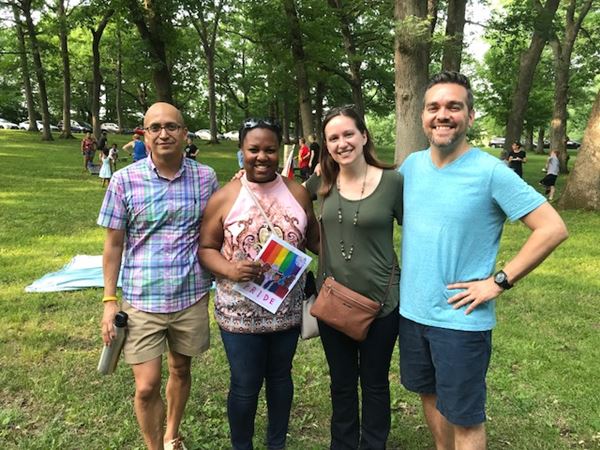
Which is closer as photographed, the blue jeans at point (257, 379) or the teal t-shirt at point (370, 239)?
the teal t-shirt at point (370, 239)

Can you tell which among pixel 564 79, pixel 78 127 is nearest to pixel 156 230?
pixel 564 79

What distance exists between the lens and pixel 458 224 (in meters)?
2.20

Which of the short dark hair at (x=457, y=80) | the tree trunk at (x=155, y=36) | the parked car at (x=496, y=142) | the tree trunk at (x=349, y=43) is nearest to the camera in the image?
the short dark hair at (x=457, y=80)

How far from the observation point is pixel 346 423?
111 inches

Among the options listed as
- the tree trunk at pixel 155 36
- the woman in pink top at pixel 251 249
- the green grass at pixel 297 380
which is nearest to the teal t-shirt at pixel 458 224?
the woman in pink top at pixel 251 249

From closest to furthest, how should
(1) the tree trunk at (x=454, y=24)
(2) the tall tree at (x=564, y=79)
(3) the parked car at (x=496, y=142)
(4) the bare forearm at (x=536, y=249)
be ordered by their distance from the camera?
(4) the bare forearm at (x=536, y=249), (1) the tree trunk at (x=454, y=24), (2) the tall tree at (x=564, y=79), (3) the parked car at (x=496, y=142)

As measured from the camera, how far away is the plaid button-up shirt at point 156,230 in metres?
2.56

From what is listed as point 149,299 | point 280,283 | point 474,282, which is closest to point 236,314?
point 280,283

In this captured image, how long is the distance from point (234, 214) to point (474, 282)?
1.21 meters

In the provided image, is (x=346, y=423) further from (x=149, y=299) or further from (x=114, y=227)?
(x=114, y=227)

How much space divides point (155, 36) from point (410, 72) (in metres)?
8.04

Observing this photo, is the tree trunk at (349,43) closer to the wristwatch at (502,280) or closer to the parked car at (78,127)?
the wristwatch at (502,280)

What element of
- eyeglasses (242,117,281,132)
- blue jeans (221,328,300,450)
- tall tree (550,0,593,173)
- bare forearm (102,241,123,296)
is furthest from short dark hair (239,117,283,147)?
tall tree (550,0,593,173)

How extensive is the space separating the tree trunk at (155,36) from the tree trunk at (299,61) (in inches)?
141
